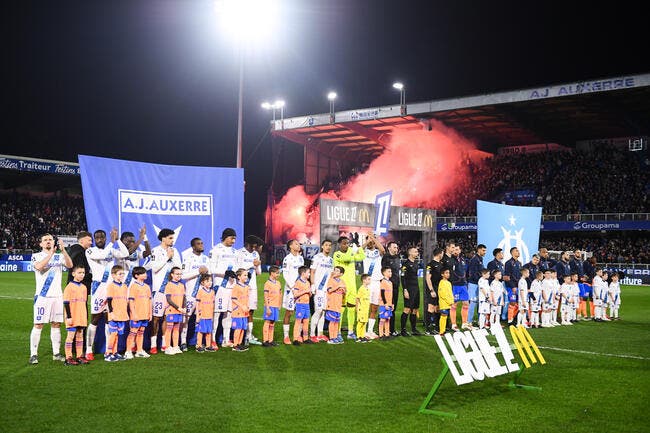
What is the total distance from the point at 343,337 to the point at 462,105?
26319 millimetres

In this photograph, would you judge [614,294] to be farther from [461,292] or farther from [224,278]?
[224,278]

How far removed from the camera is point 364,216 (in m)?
13.2

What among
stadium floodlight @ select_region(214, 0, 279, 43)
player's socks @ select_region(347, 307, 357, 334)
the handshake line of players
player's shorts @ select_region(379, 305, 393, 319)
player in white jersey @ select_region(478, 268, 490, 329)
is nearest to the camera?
player's shorts @ select_region(379, 305, 393, 319)

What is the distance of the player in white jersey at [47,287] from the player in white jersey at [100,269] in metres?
0.50

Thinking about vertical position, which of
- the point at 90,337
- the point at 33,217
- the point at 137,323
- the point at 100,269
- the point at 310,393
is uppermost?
the point at 33,217

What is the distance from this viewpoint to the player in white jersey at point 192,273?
1030 cm

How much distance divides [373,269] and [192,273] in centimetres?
412

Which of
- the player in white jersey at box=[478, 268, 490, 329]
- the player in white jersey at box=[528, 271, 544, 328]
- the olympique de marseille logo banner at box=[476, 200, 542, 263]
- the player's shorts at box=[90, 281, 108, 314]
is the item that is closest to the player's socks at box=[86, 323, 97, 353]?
the player's shorts at box=[90, 281, 108, 314]

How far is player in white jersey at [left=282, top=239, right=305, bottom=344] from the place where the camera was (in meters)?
11.2

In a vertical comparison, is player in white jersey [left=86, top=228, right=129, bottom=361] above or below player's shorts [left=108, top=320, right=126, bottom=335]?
above

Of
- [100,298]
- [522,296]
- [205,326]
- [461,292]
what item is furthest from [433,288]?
[100,298]

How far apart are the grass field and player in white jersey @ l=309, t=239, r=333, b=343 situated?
982 mm

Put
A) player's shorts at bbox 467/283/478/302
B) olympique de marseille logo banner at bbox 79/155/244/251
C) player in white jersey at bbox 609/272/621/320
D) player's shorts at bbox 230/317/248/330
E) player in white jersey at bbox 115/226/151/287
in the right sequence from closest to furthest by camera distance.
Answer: player in white jersey at bbox 115/226/151/287, olympique de marseille logo banner at bbox 79/155/244/251, player's shorts at bbox 230/317/248/330, player's shorts at bbox 467/283/478/302, player in white jersey at bbox 609/272/621/320

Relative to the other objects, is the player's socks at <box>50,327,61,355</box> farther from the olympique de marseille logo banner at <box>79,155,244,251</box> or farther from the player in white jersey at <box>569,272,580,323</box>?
the player in white jersey at <box>569,272,580,323</box>
